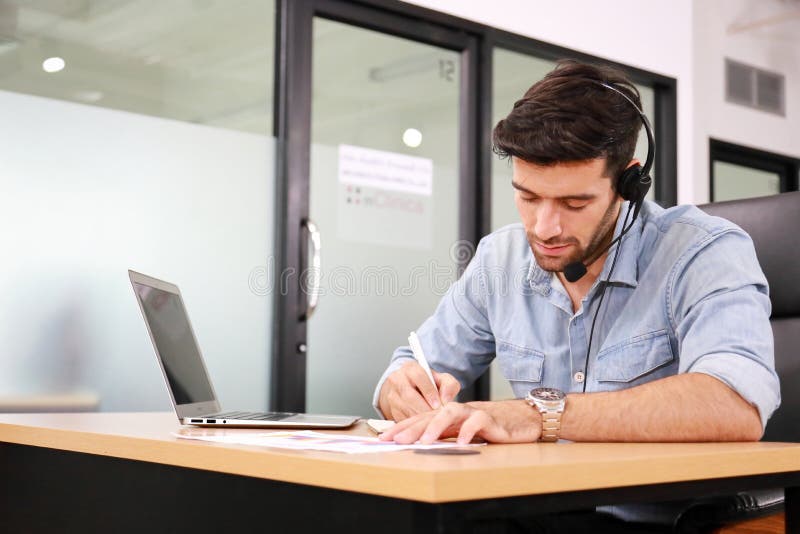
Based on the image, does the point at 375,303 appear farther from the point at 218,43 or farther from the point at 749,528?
the point at 749,528

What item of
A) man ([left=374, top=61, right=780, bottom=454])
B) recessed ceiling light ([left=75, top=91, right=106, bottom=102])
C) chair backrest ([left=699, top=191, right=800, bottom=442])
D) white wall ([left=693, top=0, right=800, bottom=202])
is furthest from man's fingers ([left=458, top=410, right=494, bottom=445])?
white wall ([left=693, top=0, right=800, bottom=202])

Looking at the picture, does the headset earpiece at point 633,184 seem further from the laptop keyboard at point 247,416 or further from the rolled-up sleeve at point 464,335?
the laptop keyboard at point 247,416

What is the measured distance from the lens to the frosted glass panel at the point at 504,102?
12.3 ft

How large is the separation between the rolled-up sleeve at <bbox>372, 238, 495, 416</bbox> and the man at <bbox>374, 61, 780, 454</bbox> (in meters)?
0.02

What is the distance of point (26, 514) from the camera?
1363 millimetres

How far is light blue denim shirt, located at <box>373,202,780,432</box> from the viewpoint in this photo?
1.27m

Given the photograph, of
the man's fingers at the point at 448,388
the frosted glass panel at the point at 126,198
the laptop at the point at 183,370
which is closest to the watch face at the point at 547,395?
the man's fingers at the point at 448,388

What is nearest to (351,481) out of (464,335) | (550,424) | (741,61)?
(550,424)

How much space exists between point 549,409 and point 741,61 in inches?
173

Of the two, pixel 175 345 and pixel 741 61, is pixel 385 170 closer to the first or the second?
pixel 175 345

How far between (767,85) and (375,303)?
2.95 meters

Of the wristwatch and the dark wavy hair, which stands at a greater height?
the dark wavy hair

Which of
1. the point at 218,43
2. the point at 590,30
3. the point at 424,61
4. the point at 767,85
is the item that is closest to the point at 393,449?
the point at 218,43

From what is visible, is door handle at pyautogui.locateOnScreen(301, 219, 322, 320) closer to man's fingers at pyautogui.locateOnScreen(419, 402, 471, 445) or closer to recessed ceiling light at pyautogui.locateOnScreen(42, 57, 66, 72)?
recessed ceiling light at pyautogui.locateOnScreen(42, 57, 66, 72)
